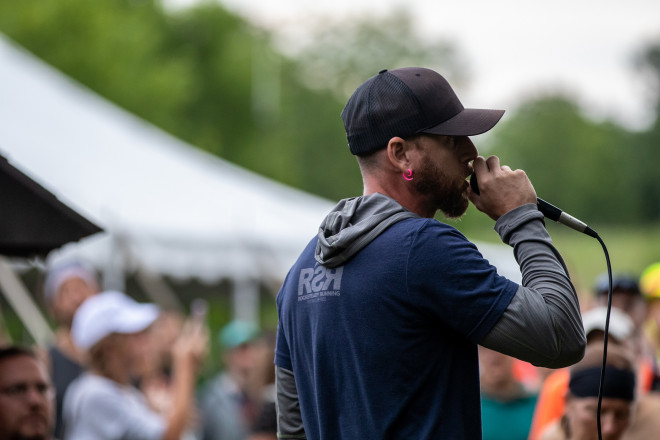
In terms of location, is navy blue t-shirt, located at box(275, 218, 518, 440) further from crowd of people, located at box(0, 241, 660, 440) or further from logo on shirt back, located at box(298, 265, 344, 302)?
crowd of people, located at box(0, 241, 660, 440)

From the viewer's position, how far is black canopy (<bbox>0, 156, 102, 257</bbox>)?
3.20m

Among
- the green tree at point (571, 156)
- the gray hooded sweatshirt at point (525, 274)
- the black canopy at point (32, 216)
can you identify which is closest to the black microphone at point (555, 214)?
the gray hooded sweatshirt at point (525, 274)

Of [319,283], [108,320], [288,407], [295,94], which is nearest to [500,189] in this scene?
[319,283]

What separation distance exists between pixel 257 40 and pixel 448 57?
1082 centimetres

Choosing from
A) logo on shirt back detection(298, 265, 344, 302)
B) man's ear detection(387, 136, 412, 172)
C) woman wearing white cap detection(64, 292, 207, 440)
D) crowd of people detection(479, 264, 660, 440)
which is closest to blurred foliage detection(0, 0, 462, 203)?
woman wearing white cap detection(64, 292, 207, 440)

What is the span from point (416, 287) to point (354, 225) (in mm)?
248

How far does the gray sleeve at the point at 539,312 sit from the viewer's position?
2023 mm

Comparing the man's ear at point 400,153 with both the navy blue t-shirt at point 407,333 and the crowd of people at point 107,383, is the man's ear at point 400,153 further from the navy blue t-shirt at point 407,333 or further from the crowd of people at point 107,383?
the crowd of people at point 107,383

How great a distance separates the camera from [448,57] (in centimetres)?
4953

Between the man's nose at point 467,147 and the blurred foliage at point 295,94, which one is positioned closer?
the man's nose at point 467,147

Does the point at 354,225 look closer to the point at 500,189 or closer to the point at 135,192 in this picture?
the point at 500,189

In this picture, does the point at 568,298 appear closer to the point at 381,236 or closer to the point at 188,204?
the point at 381,236

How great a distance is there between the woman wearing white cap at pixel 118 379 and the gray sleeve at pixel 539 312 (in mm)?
3165

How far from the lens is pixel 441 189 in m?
2.26
